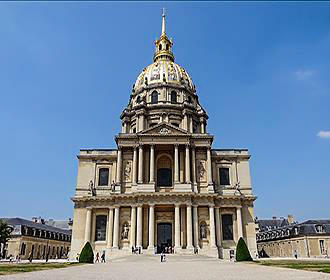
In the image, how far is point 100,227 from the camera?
127 ft

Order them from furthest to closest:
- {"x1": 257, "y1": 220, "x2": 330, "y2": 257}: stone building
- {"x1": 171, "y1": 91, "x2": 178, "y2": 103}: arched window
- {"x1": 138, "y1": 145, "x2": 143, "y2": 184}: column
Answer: {"x1": 171, "y1": 91, "x2": 178, "y2": 103}: arched window < {"x1": 257, "y1": 220, "x2": 330, "y2": 257}: stone building < {"x1": 138, "y1": 145, "x2": 143, "y2": 184}: column

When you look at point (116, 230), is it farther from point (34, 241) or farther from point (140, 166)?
point (34, 241)

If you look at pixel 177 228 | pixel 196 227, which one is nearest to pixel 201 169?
pixel 196 227

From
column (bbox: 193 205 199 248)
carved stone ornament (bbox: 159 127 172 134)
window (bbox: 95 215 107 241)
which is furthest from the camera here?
carved stone ornament (bbox: 159 127 172 134)

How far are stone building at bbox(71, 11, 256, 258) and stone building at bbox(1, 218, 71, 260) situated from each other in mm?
12825

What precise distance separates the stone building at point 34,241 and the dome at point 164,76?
28340mm

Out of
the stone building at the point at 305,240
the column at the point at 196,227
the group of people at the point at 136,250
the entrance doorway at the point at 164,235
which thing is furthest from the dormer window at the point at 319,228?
the group of people at the point at 136,250

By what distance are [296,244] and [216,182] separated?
58.4 ft

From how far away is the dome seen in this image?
175 feet

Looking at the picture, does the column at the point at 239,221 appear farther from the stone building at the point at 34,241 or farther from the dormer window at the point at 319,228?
the stone building at the point at 34,241

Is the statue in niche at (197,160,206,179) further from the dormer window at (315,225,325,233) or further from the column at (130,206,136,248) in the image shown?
the dormer window at (315,225,325,233)

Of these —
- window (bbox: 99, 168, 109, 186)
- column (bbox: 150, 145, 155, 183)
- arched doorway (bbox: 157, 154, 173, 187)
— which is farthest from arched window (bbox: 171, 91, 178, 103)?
window (bbox: 99, 168, 109, 186)

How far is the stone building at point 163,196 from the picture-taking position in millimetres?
36691

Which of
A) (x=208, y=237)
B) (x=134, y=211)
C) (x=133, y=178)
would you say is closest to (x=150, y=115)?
(x=133, y=178)
